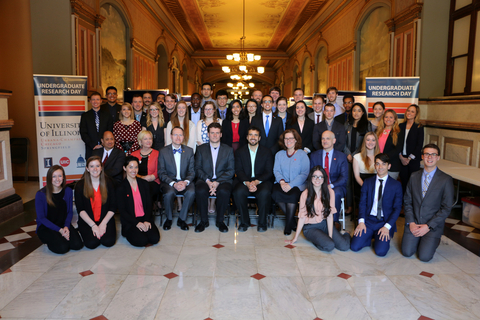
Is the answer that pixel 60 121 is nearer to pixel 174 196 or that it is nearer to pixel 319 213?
pixel 174 196

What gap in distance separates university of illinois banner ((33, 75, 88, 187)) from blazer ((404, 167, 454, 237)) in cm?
487

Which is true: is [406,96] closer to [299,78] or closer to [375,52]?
[375,52]

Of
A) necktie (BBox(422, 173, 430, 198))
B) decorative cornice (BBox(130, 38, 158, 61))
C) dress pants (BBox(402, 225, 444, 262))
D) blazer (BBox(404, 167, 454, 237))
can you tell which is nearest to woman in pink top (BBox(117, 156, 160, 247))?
dress pants (BBox(402, 225, 444, 262))

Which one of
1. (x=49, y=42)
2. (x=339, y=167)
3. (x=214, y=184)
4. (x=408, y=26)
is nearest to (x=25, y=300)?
(x=214, y=184)

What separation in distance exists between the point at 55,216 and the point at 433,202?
13.3 feet

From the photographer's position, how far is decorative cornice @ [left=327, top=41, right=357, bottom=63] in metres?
9.33

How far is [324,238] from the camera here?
381cm

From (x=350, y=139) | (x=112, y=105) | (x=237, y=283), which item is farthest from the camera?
(x=112, y=105)

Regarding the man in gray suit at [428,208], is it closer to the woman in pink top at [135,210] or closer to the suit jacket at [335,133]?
the suit jacket at [335,133]

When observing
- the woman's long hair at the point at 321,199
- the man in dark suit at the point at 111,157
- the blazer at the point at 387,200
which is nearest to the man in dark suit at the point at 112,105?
the man in dark suit at the point at 111,157

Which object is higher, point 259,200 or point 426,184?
point 426,184

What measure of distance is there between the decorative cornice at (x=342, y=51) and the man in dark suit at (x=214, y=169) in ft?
20.1

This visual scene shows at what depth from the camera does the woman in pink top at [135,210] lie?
3.94 m

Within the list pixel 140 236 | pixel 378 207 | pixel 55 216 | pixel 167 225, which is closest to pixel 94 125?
pixel 55 216
